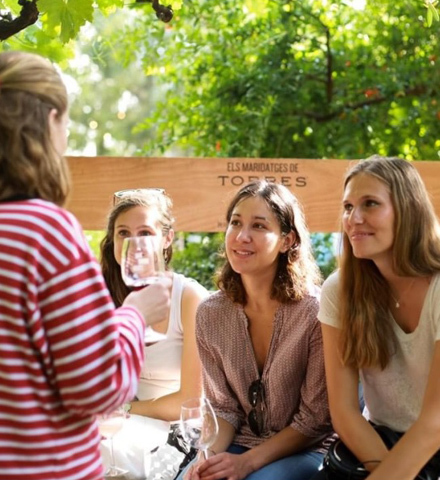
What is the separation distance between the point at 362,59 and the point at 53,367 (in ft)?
11.9

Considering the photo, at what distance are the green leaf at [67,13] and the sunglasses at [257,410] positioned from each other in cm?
128

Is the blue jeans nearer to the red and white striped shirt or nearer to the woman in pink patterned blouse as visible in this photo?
the woman in pink patterned blouse

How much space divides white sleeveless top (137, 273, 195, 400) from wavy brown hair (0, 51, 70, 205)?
1459 millimetres

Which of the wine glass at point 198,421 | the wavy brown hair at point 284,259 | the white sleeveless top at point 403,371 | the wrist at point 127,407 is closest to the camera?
the wine glass at point 198,421

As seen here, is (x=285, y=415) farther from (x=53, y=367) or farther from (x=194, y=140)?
(x=194, y=140)

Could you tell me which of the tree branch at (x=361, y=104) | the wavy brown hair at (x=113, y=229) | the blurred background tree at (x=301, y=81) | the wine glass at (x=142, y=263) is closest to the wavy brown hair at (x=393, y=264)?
the wavy brown hair at (x=113, y=229)

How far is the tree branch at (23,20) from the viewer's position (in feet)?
8.72

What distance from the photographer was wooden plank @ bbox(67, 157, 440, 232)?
3.52 metres

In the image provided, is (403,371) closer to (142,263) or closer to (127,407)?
(127,407)

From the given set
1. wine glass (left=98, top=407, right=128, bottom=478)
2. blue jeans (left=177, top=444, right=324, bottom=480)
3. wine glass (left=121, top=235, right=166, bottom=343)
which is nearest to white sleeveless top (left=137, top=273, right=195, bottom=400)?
blue jeans (left=177, top=444, right=324, bottom=480)

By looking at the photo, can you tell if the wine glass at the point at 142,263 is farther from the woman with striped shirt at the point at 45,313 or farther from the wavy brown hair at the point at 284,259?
the wavy brown hair at the point at 284,259

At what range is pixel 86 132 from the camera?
44.7 ft

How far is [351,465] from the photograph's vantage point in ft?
8.19

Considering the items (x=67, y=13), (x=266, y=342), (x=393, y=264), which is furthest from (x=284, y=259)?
(x=67, y=13)
